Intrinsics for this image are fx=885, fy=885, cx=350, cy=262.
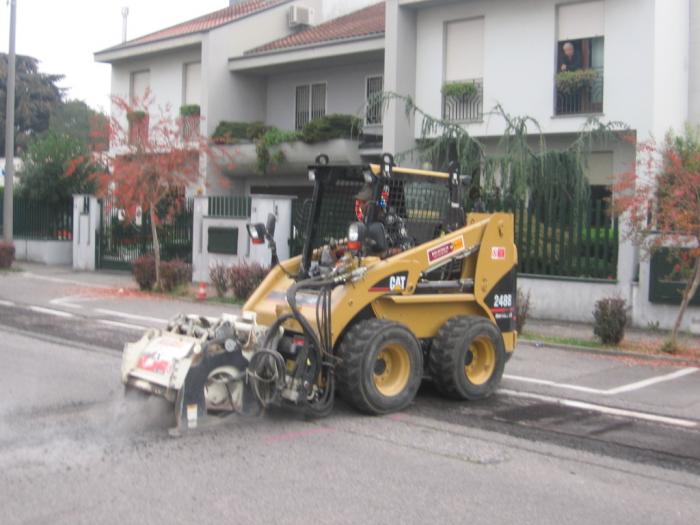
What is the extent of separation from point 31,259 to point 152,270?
9925 mm

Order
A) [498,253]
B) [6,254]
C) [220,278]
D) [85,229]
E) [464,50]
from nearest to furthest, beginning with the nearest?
[498,253] < [220,278] < [464,50] < [6,254] < [85,229]

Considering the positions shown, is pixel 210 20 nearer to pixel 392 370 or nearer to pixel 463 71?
pixel 463 71

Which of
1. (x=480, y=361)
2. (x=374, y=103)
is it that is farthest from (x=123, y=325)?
→ (x=374, y=103)

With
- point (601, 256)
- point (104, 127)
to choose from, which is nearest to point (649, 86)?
point (601, 256)

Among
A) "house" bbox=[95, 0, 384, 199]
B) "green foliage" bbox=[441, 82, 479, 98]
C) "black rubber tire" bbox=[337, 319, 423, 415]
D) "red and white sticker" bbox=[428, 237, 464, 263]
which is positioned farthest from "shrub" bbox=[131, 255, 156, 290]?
"black rubber tire" bbox=[337, 319, 423, 415]

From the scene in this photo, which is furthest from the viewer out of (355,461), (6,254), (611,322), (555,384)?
(6,254)

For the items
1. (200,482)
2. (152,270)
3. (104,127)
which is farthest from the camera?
(104,127)

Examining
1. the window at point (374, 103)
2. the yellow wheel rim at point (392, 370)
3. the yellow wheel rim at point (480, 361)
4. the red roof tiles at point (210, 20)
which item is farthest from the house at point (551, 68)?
the yellow wheel rim at point (392, 370)

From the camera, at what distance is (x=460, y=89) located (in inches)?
839

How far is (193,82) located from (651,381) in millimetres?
20772

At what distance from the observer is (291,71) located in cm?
2738

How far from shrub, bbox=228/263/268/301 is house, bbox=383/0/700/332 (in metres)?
5.36

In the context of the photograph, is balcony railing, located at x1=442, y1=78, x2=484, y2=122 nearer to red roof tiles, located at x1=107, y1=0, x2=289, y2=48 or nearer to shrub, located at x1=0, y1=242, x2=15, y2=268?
red roof tiles, located at x1=107, y1=0, x2=289, y2=48

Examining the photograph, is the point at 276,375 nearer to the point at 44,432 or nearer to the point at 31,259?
the point at 44,432
